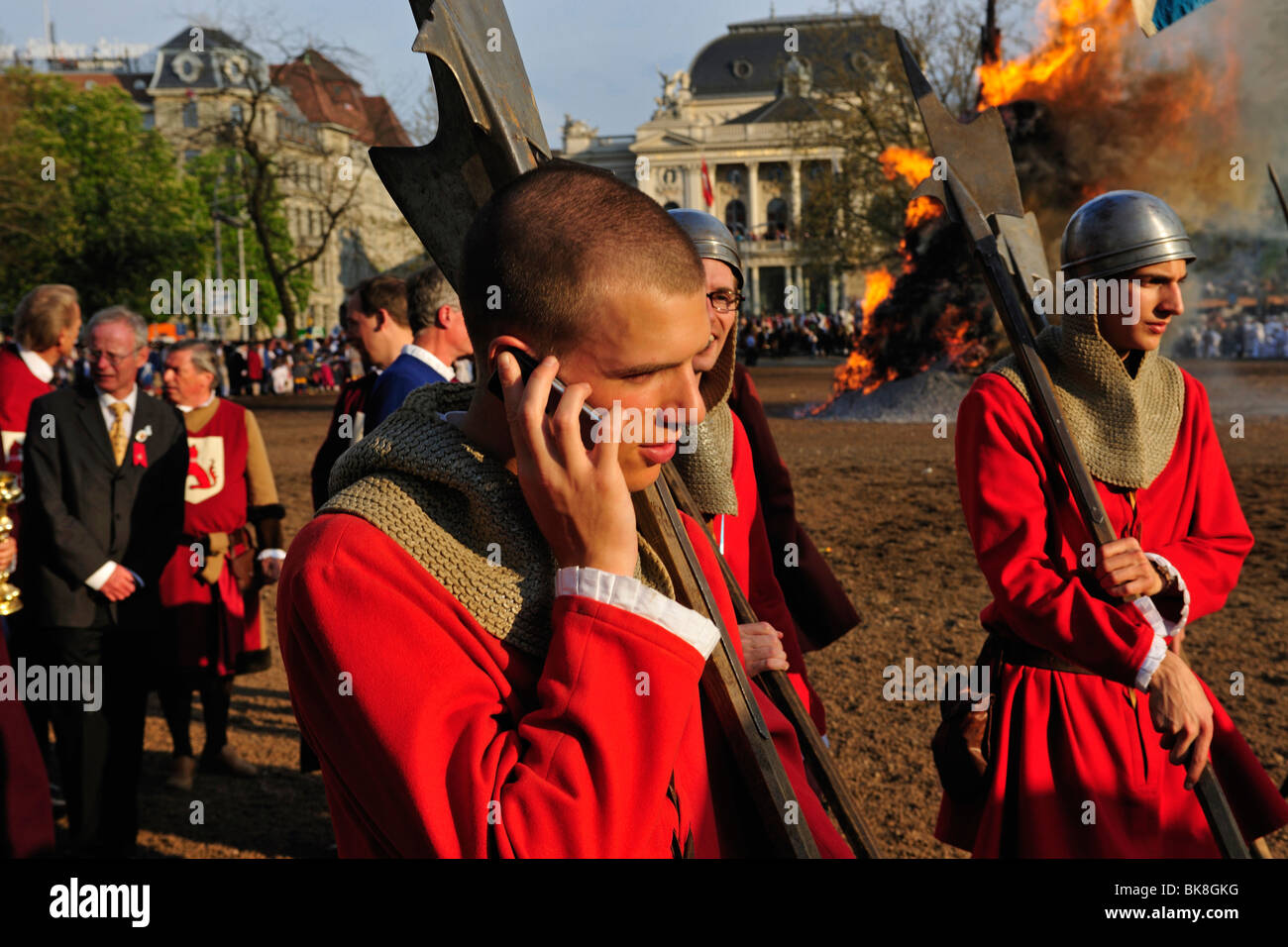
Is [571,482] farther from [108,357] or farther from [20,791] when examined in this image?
[108,357]

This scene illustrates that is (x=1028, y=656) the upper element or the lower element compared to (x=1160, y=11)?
lower

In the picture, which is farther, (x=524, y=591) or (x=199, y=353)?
(x=199, y=353)

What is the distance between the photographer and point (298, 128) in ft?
155

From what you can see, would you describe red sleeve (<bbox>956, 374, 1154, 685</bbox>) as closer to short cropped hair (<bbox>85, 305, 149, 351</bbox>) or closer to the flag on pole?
the flag on pole

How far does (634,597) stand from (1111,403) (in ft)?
6.72

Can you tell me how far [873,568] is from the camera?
9500 mm

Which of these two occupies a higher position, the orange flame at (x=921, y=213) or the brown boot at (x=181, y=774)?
the orange flame at (x=921, y=213)

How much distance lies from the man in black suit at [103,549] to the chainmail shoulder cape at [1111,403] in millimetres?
3723

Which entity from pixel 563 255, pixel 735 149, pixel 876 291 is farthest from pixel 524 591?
pixel 735 149

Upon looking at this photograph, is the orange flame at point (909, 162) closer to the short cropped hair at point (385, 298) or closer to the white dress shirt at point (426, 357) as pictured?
the short cropped hair at point (385, 298)

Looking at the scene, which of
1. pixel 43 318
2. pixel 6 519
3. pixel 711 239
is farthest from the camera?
pixel 43 318

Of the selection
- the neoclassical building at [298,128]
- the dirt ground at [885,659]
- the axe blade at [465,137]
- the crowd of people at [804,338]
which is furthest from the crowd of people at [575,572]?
the crowd of people at [804,338]

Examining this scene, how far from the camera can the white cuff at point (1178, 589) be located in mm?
2865

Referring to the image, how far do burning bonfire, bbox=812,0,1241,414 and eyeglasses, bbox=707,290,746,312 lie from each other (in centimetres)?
1356
